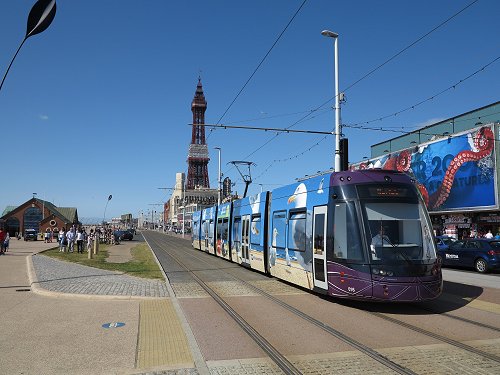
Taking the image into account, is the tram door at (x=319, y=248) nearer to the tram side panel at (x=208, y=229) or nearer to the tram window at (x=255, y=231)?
the tram window at (x=255, y=231)

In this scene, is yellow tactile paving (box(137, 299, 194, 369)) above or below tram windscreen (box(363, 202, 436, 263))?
below

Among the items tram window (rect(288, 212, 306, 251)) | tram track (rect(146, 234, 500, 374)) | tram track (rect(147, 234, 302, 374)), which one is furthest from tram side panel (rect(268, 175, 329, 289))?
tram track (rect(147, 234, 302, 374))

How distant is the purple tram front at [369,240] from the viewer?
9.11 metres

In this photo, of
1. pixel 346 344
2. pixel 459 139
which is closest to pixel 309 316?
pixel 346 344

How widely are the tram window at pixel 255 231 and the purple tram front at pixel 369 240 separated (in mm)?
4801

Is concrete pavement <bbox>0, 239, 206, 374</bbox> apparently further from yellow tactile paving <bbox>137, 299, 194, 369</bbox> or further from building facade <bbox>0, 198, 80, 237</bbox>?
building facade <bbox>0, 198, 80, 237</bbox>

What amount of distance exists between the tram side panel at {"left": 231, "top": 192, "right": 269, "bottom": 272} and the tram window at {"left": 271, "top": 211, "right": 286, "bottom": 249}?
1361 millimetres

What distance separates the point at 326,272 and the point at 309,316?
1482 mm

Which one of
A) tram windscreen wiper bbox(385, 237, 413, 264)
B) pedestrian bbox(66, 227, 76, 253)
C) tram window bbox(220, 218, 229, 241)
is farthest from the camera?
pedestrian bbox(66, 227, 76, 253)

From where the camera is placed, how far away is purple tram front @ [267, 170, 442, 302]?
9.11 metres

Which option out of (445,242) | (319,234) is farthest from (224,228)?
(319,234)

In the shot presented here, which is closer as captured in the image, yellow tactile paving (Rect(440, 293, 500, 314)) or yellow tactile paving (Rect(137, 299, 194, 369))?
yellow tactile paving (Rect(137, 299, 194, 369))

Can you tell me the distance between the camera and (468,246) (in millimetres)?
19875

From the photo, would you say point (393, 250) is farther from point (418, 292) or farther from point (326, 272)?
point (326, 272)
